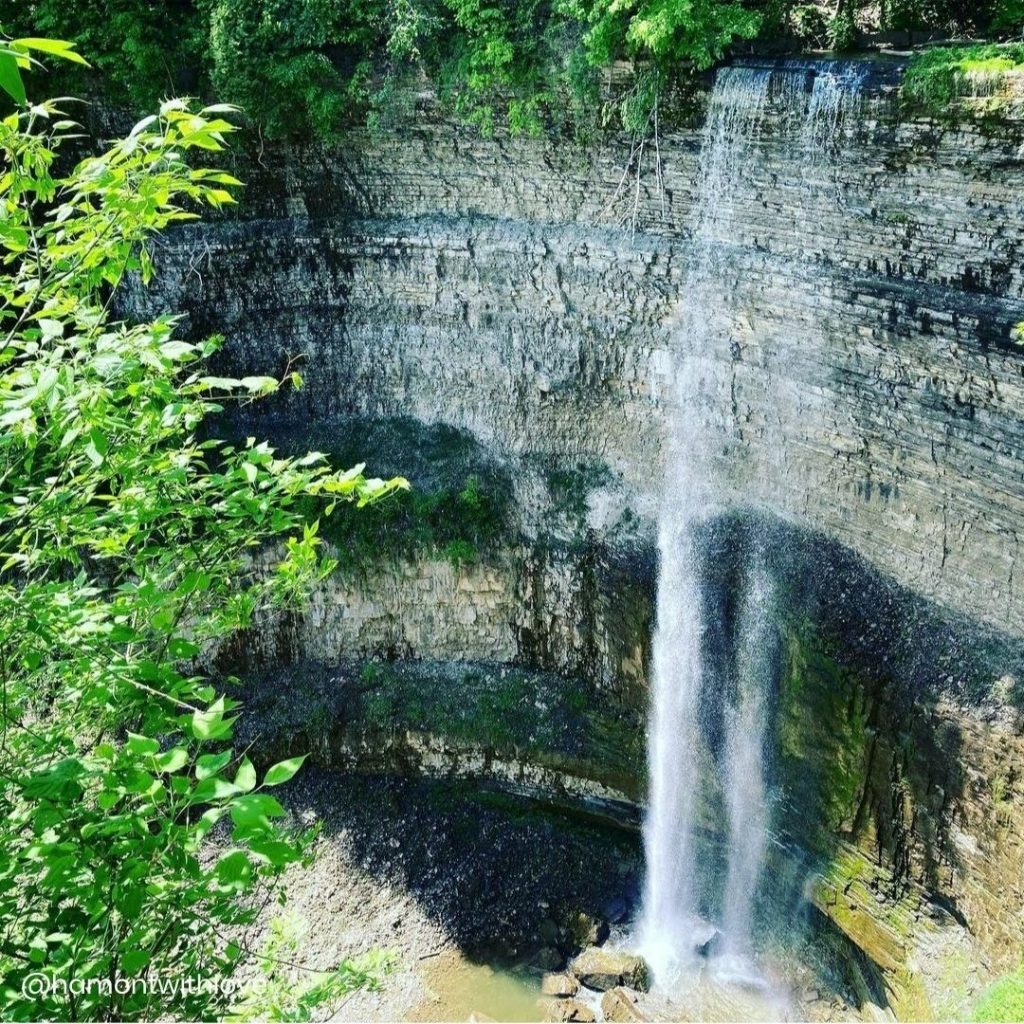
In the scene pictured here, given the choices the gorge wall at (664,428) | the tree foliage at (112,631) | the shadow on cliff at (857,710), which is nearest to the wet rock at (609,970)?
the shadow on cliff at (857,710)

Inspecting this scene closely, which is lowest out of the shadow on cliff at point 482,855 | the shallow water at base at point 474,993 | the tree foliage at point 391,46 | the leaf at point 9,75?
the shallow water at base at point 474,993

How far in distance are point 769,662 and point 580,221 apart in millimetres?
7168

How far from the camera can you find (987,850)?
10.8m

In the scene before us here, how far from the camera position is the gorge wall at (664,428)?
10641 mm

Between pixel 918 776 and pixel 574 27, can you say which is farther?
pixel 574 27

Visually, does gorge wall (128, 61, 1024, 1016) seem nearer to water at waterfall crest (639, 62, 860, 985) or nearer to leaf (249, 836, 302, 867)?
water at waterfall crest (639, 62, 860, 985)

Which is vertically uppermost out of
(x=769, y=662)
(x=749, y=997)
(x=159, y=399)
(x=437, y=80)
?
(x=437, y=80)

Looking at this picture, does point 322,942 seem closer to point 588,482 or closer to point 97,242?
point 588,482

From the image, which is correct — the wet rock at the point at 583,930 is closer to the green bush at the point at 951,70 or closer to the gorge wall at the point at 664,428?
the gorge wall at the point at 664,428

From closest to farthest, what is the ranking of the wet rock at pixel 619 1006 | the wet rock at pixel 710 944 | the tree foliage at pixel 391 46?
the tree foliage at pixel 391 46 → the wet rock at pixel 619 1006 → the wet rock at pixel 710 944

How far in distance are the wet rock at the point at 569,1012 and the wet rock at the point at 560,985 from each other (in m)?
0.11

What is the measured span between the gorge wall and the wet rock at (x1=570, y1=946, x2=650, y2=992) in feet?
8.26

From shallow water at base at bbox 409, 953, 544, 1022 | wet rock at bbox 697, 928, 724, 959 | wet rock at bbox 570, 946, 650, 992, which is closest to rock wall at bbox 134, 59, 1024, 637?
wet rock at bbox 697, 928, 724, 959

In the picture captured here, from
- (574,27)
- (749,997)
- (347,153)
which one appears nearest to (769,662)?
(749,997)
